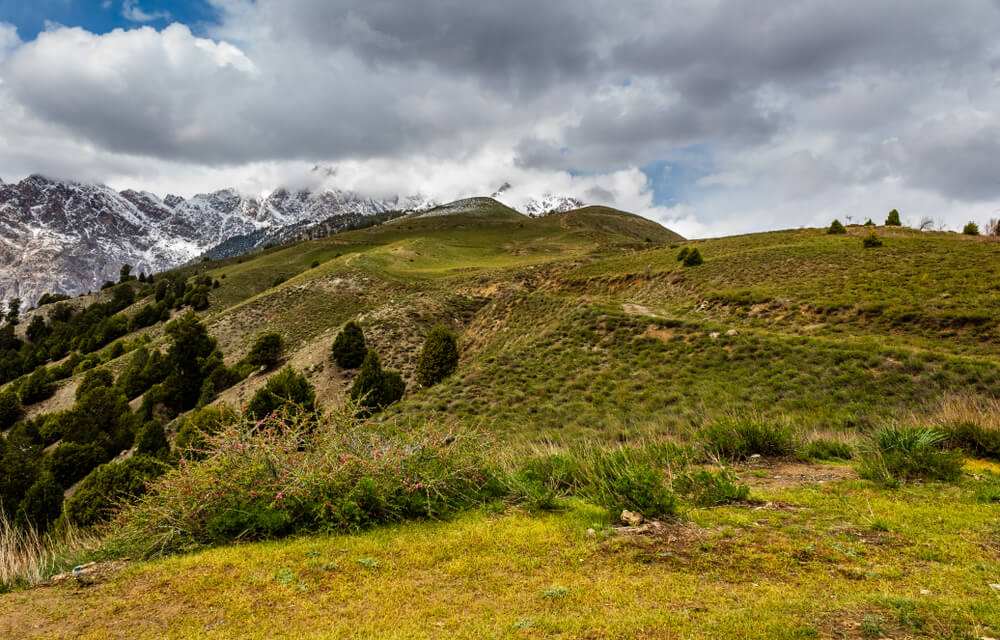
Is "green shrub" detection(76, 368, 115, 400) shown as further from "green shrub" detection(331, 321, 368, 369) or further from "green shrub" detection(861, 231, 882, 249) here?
"green shrub" detection(861, 231, 882, 249)

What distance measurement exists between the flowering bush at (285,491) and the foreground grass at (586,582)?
0.36 m

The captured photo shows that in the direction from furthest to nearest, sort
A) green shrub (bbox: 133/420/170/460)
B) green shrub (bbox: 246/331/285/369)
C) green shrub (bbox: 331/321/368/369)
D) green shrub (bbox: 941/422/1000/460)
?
1. green shrub (bbox: 246/331/285/369)
2. green shrub (bbox: 331/321/368/369)
3. green shrub (bbox: 133/420/170/460)
4. green shrub (bbox: 941/422/1000/460)

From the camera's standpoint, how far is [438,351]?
26.7 metres

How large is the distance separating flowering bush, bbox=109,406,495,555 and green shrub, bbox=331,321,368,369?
25458mm

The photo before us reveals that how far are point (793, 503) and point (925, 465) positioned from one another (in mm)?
2416

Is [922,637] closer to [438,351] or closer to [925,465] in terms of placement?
[925,465]

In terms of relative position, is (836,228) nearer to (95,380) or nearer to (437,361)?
(437,361)

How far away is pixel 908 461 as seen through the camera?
6102mm

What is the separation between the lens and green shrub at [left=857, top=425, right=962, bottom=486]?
5.96 meters

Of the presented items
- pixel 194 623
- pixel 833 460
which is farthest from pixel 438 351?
pixel 194 623

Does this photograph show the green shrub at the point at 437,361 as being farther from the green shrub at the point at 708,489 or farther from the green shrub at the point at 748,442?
the green shrub at the point at 708,489

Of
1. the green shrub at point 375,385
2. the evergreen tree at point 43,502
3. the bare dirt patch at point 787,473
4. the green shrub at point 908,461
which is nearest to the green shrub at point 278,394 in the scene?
the green shrub at point 375,385

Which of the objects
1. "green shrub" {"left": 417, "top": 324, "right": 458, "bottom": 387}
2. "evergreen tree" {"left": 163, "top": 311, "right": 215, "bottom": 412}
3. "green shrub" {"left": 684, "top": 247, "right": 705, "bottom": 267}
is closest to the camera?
"green shrub" {"left": 417, "top": 324, "right": 458, "bottom": 387}

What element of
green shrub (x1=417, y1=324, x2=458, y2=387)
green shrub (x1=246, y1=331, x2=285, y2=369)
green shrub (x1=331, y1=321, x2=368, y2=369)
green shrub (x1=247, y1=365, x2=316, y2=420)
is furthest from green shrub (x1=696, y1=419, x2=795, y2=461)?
green shrub (x1=246, y1=331, x2=285, y2=369)
